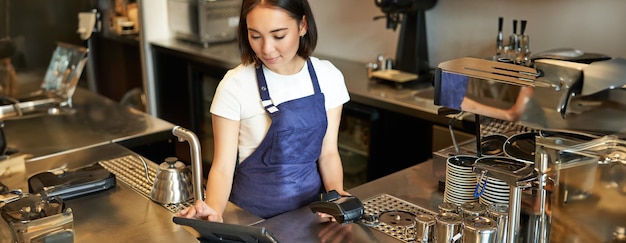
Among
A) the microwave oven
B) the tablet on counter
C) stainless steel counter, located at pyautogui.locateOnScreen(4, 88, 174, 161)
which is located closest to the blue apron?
the tablet on counter

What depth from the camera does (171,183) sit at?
5.52 ft

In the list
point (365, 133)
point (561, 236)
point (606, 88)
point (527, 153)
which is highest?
point (606, 88)

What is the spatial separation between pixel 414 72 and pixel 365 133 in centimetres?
34

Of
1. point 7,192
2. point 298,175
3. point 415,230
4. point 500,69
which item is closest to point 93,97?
point 7,192

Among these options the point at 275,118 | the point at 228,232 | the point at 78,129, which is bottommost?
the point at 78,129

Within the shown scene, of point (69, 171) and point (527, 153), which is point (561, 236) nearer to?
point (527, 153)

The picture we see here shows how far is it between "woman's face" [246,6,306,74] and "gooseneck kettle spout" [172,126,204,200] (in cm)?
26

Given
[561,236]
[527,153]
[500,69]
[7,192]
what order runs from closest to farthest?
[500,69] < [561,236] < [527,153] < [7,192]

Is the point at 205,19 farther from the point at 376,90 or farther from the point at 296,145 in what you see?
the point at 296,145

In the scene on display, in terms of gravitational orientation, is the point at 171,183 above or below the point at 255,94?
below

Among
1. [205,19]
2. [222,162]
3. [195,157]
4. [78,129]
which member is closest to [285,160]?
[222,162]

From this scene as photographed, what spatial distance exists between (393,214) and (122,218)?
2.10ft

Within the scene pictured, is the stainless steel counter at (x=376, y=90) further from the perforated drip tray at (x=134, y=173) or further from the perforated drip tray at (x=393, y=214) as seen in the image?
the perforated drip tray at (x=134, y=173)

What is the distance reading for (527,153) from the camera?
1562 millimetres
